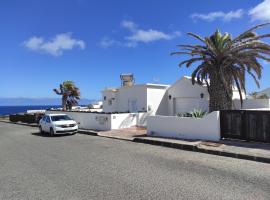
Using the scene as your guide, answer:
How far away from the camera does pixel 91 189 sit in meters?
6.51

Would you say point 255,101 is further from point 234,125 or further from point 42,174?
point 42,174

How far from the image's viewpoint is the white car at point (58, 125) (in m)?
18.6

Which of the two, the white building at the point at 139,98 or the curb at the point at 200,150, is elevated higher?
the white building at the point at 139,98

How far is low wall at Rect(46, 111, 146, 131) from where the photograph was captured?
20078 mm

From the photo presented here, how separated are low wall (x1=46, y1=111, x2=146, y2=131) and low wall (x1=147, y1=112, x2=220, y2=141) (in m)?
4.32

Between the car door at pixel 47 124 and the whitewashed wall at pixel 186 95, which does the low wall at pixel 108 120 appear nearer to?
the car door at pixel 47 124

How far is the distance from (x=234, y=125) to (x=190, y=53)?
6.04 metres

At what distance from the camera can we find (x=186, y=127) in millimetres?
14562

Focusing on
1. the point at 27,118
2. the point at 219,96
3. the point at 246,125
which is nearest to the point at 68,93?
the point at 27,118

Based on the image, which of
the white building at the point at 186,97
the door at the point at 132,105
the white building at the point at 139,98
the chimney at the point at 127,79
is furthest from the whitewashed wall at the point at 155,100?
the chimney at the point at 127,79

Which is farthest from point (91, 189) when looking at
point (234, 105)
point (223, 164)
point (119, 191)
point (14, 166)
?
point (234, 105)

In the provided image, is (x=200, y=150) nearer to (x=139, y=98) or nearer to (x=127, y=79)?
(x=139, y=98)

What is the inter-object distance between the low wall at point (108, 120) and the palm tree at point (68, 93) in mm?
15879

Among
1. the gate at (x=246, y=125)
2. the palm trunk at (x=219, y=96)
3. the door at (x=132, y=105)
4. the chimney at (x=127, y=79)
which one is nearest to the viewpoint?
the gate at (x=246, y=125)
